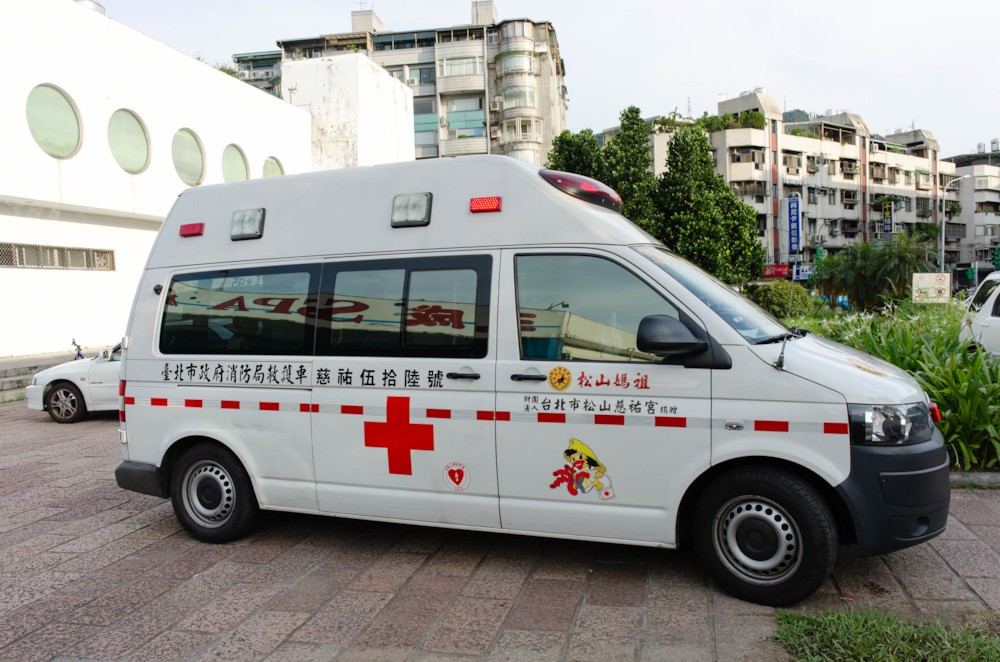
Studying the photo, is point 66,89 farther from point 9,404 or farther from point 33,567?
point 33,567

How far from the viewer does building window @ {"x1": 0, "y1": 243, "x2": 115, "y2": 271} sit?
698 inches

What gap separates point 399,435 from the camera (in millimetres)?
4348

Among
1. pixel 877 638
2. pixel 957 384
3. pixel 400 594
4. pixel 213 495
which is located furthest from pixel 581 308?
pixel 957 384

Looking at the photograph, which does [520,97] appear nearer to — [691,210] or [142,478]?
[691,210]

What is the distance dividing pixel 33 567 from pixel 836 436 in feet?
16.5

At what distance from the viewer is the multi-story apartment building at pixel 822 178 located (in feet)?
196

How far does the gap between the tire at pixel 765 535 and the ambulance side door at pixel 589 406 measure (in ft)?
0.63

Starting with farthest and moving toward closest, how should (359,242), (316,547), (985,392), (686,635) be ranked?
(985,392) < (316,547) < (359,242) < (686,635)

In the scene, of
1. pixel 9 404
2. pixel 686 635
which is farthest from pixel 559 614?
pixel 9 404

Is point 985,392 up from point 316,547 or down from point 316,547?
up

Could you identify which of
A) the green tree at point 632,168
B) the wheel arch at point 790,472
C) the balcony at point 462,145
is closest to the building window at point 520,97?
the balcony at point 462,145

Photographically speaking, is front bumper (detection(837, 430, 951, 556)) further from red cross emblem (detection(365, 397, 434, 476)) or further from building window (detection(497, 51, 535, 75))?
building window (detection(497, 51, 535, 75))

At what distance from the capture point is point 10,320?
693 inches

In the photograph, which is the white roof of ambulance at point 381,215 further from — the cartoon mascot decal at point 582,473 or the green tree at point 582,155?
the green tree at point 582,155
